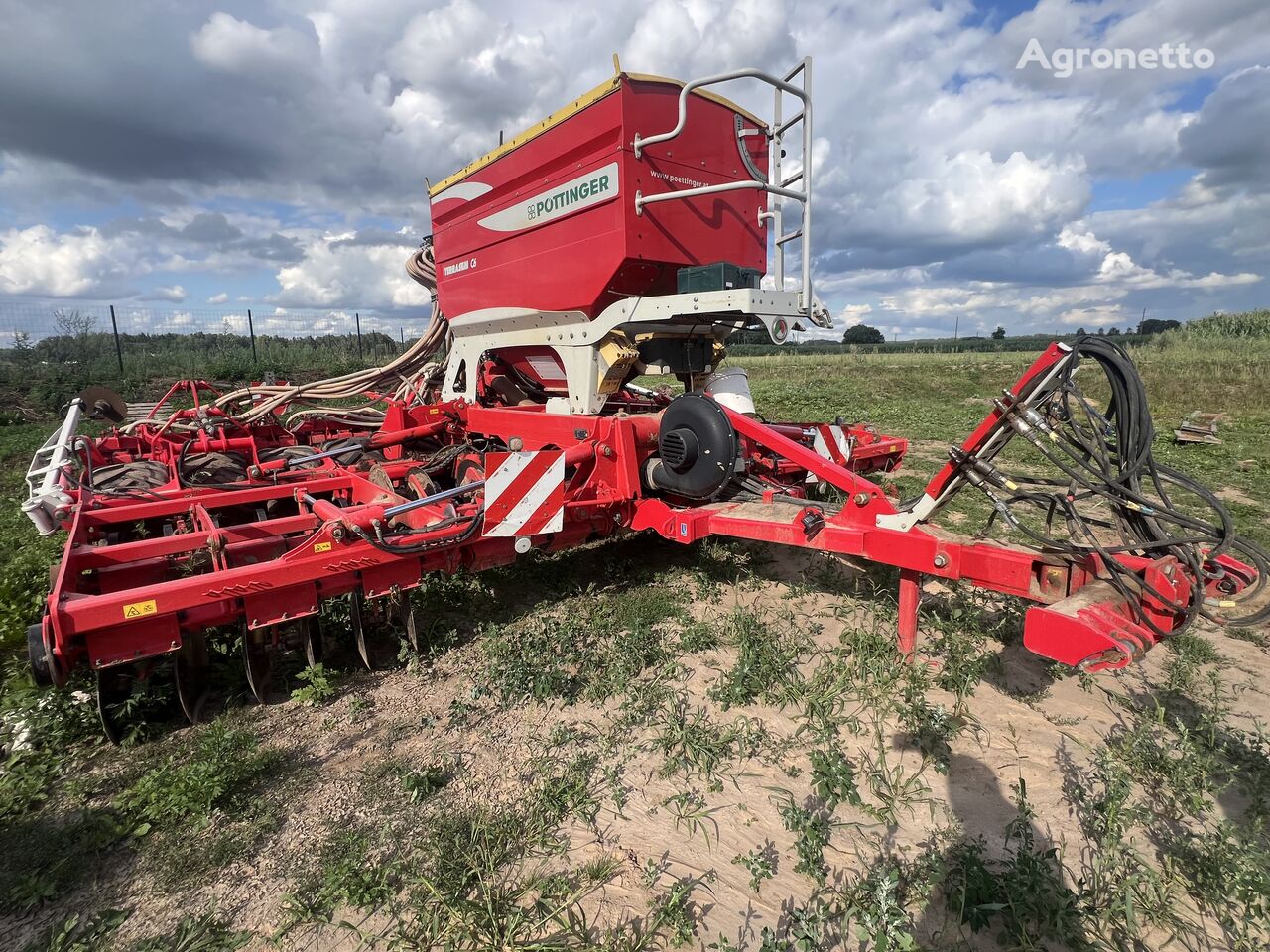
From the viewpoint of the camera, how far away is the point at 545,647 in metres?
3.66

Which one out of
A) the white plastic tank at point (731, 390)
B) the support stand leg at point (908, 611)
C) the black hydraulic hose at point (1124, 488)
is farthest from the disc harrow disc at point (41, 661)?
the black hydraulic hose at point (1124, 488)

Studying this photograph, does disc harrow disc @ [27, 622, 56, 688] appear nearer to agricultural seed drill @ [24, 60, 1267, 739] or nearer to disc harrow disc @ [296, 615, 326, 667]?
agricultural seed drill @ [24, 60, 1267, 739]

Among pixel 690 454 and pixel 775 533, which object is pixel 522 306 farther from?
pixel 775 533

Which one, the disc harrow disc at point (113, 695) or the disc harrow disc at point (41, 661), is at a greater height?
the disc harrow disc at point (41, 661)

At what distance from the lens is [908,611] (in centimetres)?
326

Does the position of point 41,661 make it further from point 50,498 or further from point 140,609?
point 50,498

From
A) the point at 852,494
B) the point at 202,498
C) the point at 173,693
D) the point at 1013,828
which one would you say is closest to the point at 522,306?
the point at 202,498

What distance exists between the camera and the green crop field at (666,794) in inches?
78.0

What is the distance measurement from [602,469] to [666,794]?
6.58 feet

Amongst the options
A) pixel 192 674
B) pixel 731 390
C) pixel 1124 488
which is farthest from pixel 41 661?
pixel 1124 488

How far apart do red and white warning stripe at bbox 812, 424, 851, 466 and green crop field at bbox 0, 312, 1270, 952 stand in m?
1.13

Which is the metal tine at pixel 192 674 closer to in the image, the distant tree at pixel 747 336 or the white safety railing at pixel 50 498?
the white safety railing at pixel 50 498

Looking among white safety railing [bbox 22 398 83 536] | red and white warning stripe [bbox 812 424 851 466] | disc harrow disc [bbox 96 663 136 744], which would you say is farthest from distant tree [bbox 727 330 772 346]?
white safety railing [bbox 22 398 83 536]

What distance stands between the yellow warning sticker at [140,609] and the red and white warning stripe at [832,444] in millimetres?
4062
